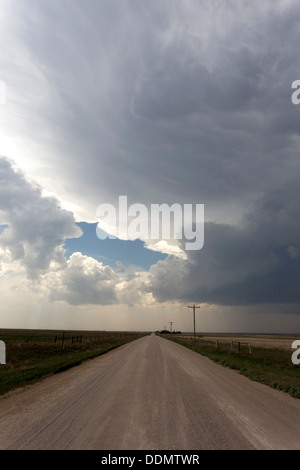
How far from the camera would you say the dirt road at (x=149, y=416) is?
5867 millimetres

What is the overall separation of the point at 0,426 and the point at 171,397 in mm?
5374

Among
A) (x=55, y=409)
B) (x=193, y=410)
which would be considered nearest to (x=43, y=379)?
(x=55, y=409)

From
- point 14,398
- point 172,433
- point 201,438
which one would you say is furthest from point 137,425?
point 14,398

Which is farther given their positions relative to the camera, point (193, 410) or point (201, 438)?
point (193, 410)

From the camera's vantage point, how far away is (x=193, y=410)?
8289mm

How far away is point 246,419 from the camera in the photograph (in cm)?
749

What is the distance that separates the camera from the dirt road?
5.87 meters

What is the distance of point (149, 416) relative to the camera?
7.62 meters

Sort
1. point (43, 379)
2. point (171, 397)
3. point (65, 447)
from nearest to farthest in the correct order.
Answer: point (65, 447) < point (171, 397) < point (43, 379)
